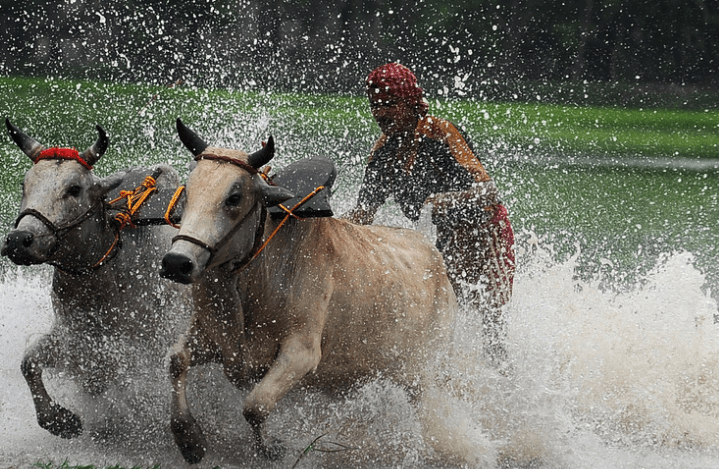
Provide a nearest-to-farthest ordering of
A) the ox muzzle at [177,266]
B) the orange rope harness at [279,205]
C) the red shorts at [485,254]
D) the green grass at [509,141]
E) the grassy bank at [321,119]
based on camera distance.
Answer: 1. the ox muzzle at [177,266]
2. the orange rope harness at [279,205]
3. the red shorts at [485,254]
4. the green grass at [509,141]
5. the grassy bank at [321,119]

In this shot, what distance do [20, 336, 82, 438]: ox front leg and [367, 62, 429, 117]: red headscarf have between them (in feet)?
7.16

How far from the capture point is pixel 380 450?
5.16 meters

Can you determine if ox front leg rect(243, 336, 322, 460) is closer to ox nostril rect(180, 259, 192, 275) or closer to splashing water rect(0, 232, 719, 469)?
splashing water rect(0, 232, 719, 469)

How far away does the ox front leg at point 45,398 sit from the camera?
469cm

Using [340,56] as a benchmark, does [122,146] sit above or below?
below

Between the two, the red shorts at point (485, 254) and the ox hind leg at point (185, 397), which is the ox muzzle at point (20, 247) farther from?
the red shorts at point (485, 254)

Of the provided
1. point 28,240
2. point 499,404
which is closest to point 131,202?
point 28,240

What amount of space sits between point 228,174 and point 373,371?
1.55 m

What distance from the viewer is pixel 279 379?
4254 mm

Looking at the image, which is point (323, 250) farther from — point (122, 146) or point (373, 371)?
point (122, 146)

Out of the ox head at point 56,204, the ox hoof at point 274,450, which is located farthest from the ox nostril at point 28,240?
the ox hoof at point 274,450

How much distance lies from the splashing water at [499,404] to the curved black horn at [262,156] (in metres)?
1.33

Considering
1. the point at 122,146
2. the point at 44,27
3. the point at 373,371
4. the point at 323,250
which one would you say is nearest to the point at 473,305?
the point at 373,371

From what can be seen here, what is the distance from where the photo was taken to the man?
212 inches
